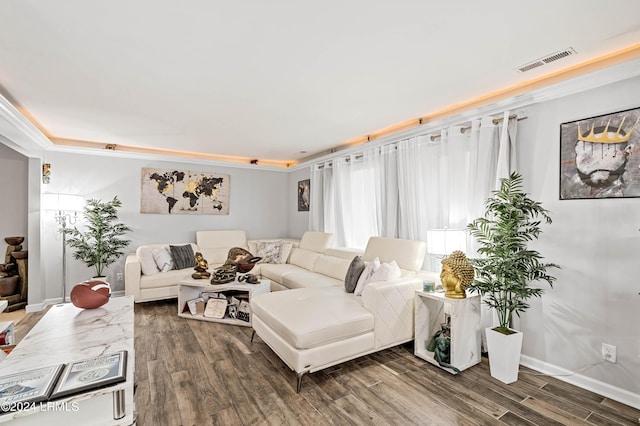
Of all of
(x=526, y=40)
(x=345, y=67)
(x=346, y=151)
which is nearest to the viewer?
(x=526, y=40)

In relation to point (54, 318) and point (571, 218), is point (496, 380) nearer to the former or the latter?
point (571, 218)

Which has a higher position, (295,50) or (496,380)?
(295,50)

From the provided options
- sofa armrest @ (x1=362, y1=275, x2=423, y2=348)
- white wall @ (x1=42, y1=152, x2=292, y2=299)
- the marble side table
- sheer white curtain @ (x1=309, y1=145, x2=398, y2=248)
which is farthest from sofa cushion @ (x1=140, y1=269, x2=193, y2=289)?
the marble side table

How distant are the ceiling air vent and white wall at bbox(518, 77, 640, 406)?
1.27 feet

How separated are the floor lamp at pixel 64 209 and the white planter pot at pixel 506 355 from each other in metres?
5.21

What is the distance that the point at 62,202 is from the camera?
13.7 feet

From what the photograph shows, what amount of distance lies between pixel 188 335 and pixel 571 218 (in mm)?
→ 3725

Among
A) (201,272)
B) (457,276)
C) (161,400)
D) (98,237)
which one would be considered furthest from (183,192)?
(457,276)

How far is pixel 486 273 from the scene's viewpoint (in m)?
2.50

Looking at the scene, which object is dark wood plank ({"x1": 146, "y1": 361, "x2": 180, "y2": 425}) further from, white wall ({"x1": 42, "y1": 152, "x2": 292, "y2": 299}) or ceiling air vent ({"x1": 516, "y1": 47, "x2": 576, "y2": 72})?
ceiling air vent ({"x1": 516, "y1": 47, "x2": 576, "y2": 72})

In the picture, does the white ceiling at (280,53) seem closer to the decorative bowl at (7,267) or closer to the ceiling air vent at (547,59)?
the ceiling air vent at (547,59)

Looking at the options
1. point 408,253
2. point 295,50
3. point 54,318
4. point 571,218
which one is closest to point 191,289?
point 54,318

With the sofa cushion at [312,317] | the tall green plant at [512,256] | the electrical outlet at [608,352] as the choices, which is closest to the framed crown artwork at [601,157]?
the tall green plant at [512,256]

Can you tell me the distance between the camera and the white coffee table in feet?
12.1
